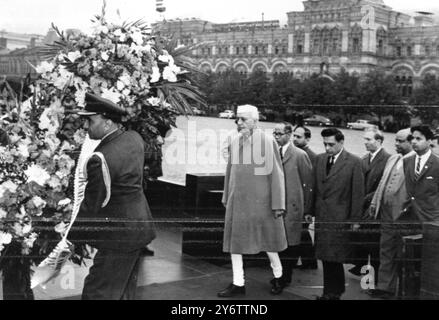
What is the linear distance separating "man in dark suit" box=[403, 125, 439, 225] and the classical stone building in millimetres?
1800

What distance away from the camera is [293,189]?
502 cm

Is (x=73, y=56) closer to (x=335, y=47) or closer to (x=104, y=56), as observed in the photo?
(x=104, y=56)

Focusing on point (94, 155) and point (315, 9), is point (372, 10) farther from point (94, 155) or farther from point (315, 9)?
point (94, 155)

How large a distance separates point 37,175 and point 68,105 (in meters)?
0.56

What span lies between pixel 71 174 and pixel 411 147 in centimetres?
268

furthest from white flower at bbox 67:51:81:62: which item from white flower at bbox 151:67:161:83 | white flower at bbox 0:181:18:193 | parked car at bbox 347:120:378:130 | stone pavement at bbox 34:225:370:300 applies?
parked car at bbox 347:120:378:130

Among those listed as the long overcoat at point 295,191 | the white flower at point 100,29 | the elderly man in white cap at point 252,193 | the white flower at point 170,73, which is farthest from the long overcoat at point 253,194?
the white flower at point 100,29

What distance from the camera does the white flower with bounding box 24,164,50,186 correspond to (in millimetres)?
3449

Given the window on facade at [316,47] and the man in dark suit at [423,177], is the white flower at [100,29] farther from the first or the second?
the window on facade at [316,47]

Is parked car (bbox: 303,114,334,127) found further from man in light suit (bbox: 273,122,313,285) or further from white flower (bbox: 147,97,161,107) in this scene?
white flower (bbox: 147,97,161,107)

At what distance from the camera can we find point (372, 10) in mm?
6594

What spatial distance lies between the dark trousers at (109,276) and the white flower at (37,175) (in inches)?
23.5

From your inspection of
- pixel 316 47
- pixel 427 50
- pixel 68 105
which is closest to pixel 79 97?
pixel 68 105

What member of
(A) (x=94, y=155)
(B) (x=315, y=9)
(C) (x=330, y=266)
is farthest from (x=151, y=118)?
(B) (x=315, y=9)
